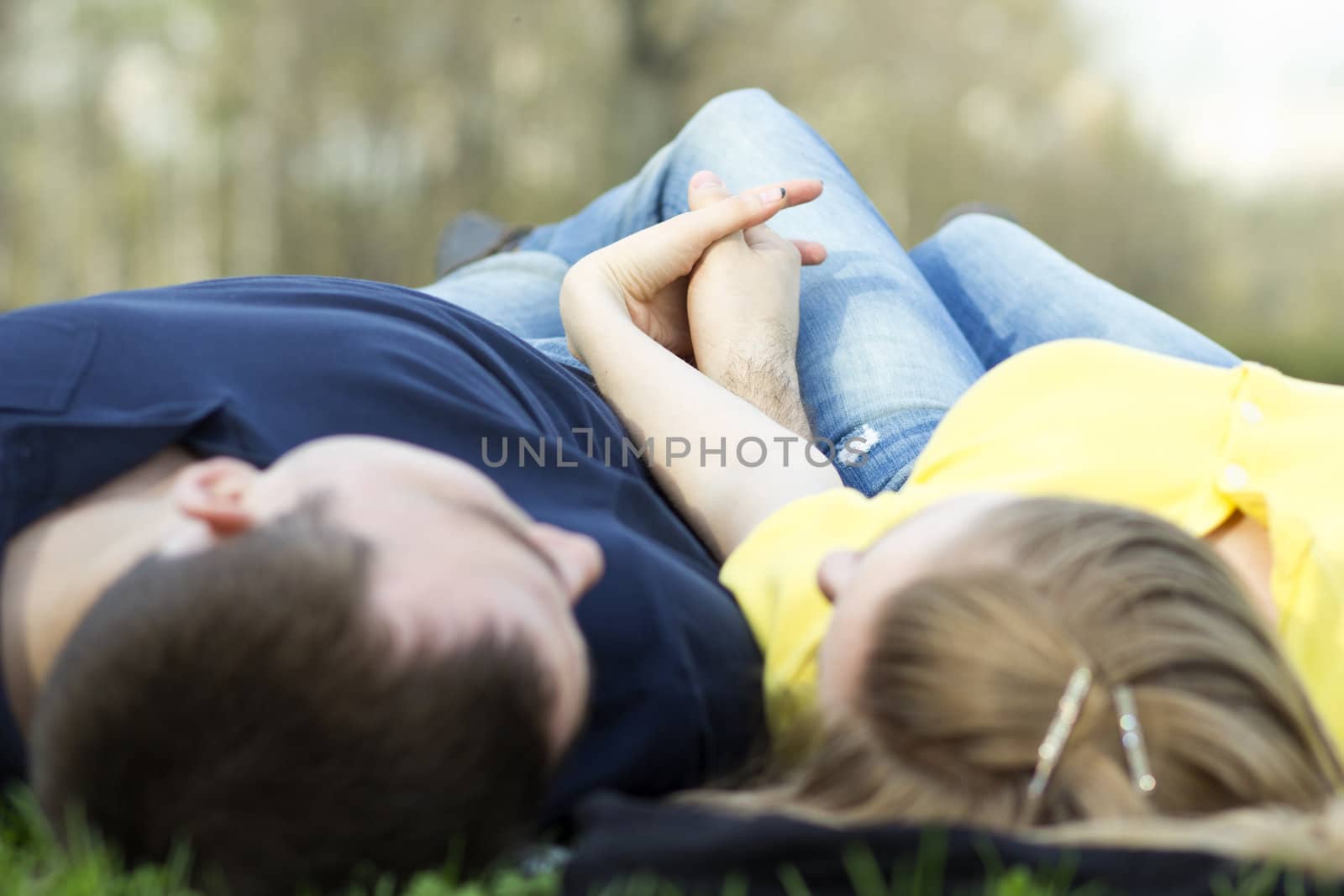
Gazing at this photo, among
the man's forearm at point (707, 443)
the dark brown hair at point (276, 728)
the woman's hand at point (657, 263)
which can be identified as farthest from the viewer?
the woman's hand at point (657, 263)

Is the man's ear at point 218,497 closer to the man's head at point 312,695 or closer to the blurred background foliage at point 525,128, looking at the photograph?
the man's head at point 312,695

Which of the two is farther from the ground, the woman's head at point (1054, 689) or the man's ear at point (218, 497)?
the man's ear at point (218, 497)

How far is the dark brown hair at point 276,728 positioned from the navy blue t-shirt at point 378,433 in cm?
19

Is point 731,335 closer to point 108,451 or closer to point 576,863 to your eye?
point 108,451

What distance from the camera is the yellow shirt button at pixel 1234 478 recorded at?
4.63 feet

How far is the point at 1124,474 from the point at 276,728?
1079mm

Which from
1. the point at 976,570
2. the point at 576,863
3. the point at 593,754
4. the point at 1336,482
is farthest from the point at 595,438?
the point at 1336,482

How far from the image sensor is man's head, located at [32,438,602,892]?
89 centimetres

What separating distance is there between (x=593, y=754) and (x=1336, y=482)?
1009 mm

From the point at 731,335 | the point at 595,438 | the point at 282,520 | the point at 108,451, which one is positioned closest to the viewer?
the point at 282,520

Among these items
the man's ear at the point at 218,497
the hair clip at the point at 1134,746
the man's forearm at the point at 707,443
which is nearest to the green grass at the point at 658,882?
the hair clip at the point at 1134,746

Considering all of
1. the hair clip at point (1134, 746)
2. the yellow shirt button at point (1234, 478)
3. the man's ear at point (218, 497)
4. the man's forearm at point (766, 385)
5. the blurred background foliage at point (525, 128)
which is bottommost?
the blurred background foliage at point (525, 128)

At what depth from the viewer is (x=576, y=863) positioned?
952 mm

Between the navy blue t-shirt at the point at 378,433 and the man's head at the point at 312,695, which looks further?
the navy blue t-shirt at the point at 378,433
